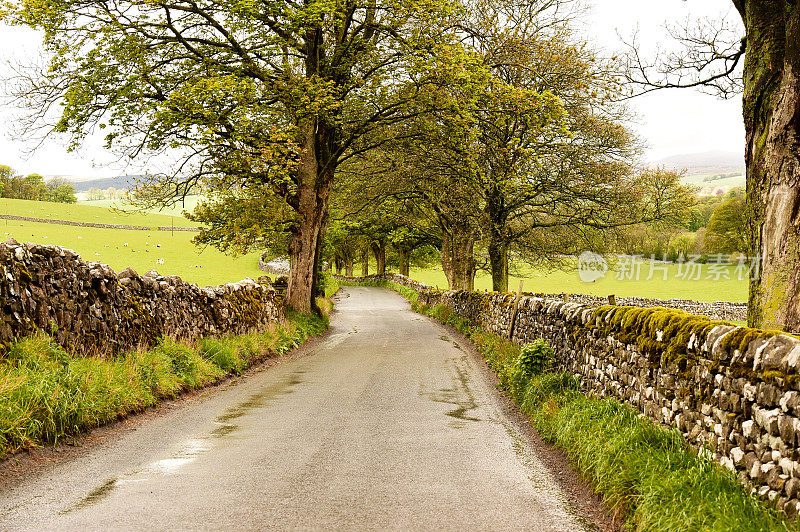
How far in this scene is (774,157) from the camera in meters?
7.61

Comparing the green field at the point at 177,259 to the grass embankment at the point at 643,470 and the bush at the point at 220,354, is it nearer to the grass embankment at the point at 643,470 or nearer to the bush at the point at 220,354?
the bush at the point at 220,354

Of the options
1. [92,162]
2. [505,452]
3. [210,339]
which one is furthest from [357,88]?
[505,452]

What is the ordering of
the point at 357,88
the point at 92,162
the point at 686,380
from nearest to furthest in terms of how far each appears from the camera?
the point at 686,380, the point at 92,162, the point at 357,88

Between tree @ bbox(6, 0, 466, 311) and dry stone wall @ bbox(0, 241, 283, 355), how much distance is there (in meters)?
4.61

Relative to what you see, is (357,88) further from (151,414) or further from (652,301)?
(652,301)

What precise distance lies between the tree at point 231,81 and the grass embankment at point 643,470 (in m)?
10.0

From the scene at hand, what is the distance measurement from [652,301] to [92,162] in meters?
35.6

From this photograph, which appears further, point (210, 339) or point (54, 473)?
point (210, 339)

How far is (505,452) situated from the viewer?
6.59 metres

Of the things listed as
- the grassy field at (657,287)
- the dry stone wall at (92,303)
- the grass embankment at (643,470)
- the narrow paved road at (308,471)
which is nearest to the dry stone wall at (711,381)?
the grass embankment at (643,470)

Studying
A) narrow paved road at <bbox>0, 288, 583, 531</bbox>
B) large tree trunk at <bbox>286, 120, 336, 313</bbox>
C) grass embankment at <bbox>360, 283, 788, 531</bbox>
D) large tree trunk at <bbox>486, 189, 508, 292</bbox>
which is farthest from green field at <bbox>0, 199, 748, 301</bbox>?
grass embankment at <bbox>360, 283, 788, 531</bbox>

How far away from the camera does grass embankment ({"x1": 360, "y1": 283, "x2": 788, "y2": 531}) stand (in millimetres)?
3646

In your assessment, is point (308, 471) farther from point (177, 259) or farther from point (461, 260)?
point (177, 259)

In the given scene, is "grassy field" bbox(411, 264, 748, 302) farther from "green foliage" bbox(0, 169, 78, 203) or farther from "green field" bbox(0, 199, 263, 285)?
"green foliage" bbox(0, 169, 78, 203)
